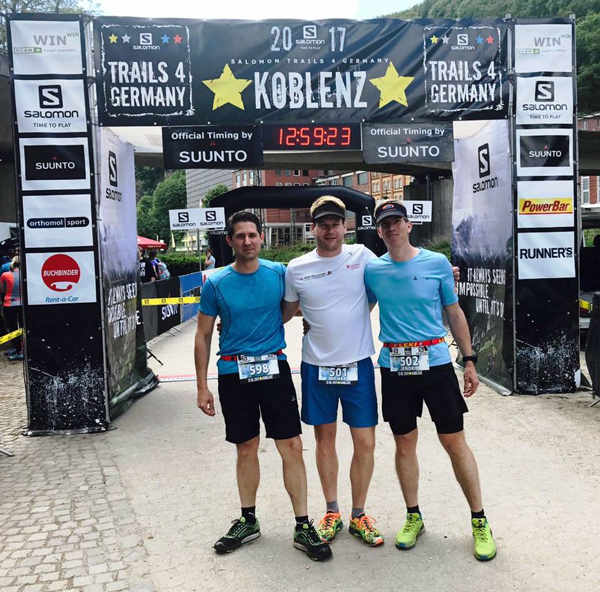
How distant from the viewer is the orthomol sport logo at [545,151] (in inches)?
293

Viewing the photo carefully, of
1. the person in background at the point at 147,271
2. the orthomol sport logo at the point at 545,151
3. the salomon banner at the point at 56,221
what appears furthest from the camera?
the person in background at the point at 147,271

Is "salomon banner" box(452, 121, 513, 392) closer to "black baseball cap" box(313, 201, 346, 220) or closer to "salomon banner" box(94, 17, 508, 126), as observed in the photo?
"salomon banner" box(94, 17, 508, 126)

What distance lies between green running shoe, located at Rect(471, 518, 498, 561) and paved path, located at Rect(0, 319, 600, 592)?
0.07 m

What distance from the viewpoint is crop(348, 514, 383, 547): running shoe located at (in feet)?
12.6

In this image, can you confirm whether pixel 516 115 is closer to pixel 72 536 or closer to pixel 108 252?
pixel 108 252

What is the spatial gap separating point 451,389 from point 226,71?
187 inches

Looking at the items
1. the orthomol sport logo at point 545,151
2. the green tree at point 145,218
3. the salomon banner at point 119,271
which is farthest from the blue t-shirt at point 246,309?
the green tree at point 145,218

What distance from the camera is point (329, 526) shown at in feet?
13.0

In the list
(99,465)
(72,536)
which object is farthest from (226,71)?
(72,536)

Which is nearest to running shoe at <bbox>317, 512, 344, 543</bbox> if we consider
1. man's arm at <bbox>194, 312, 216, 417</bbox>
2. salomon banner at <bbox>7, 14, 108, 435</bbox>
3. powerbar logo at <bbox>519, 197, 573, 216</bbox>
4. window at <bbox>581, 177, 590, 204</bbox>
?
man's arm at <bbox>194, 312, 216, 417</bbox>

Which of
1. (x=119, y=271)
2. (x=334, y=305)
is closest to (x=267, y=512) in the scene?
(x=334, y=305)

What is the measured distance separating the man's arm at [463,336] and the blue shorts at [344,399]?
57 cm

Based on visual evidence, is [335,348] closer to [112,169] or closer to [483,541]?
[483,541]

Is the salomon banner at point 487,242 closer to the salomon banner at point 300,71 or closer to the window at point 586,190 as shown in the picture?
the salomon banner at point 300,71
